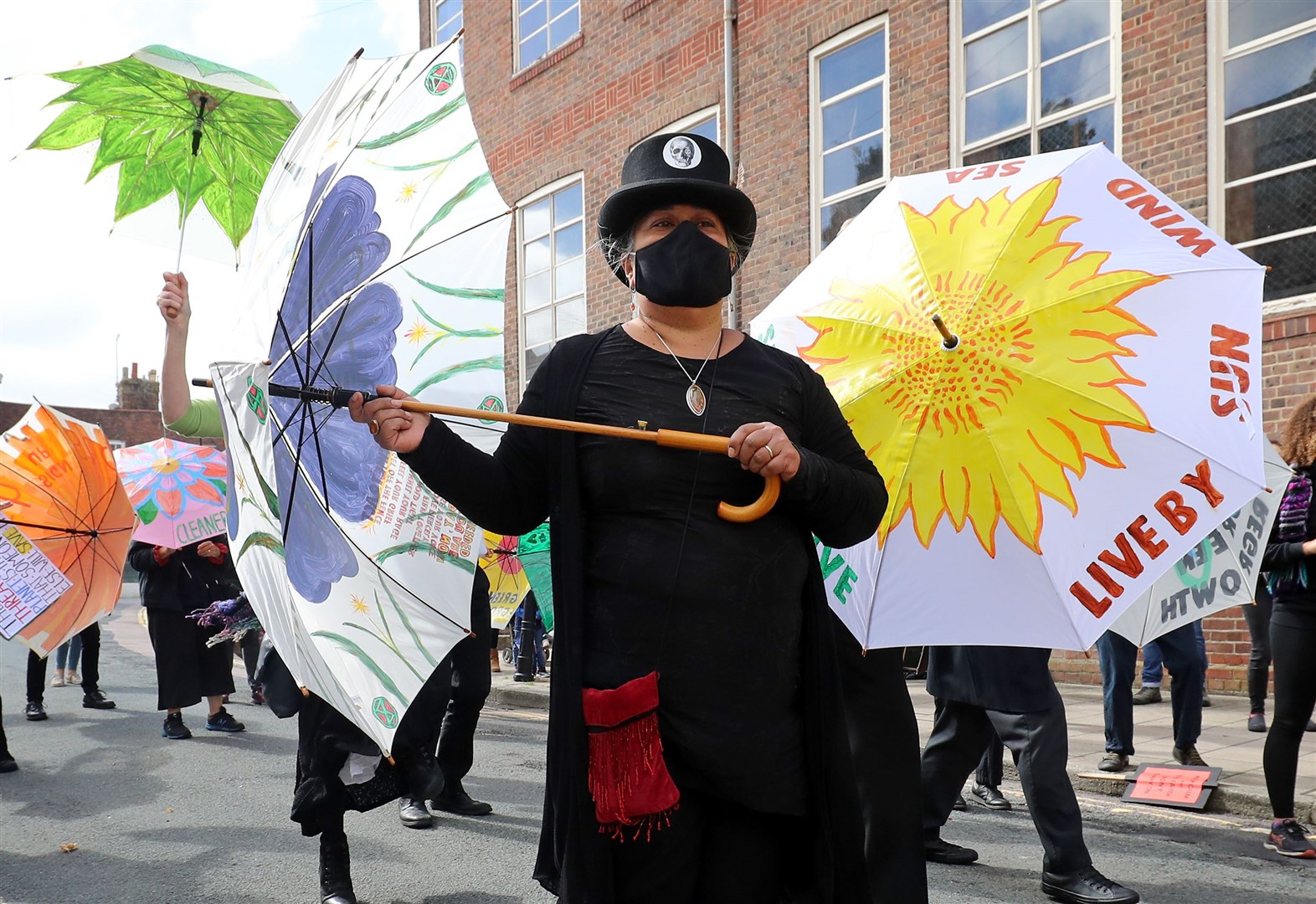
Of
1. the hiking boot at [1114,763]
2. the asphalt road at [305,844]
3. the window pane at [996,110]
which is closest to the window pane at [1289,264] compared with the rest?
the window pane at [996,110]

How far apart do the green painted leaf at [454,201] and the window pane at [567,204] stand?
41.6 feet

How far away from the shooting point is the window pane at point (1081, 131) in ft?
32.6

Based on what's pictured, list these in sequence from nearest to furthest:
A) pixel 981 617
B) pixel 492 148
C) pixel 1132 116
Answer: pixel 981 617, pixel 1132 116, pixel 492 148

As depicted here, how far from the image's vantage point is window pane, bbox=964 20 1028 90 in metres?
10.7

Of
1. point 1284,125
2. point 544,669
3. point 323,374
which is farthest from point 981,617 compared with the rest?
point 544,669

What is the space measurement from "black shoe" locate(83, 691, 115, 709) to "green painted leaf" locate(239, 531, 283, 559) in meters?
8.45

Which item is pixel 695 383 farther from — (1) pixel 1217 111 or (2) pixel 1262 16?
(2) pixel 1262 16

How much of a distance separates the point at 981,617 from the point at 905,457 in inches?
18.5

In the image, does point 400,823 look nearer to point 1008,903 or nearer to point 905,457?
point 1008,903

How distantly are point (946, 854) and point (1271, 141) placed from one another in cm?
663

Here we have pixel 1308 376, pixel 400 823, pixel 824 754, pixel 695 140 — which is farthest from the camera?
pixel 1308 376

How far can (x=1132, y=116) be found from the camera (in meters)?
9.68

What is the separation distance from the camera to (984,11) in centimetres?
1095

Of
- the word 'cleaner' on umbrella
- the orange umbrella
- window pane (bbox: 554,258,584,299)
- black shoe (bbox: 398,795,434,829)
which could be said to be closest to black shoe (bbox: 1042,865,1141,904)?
the word 'cleaner' on umbrella
